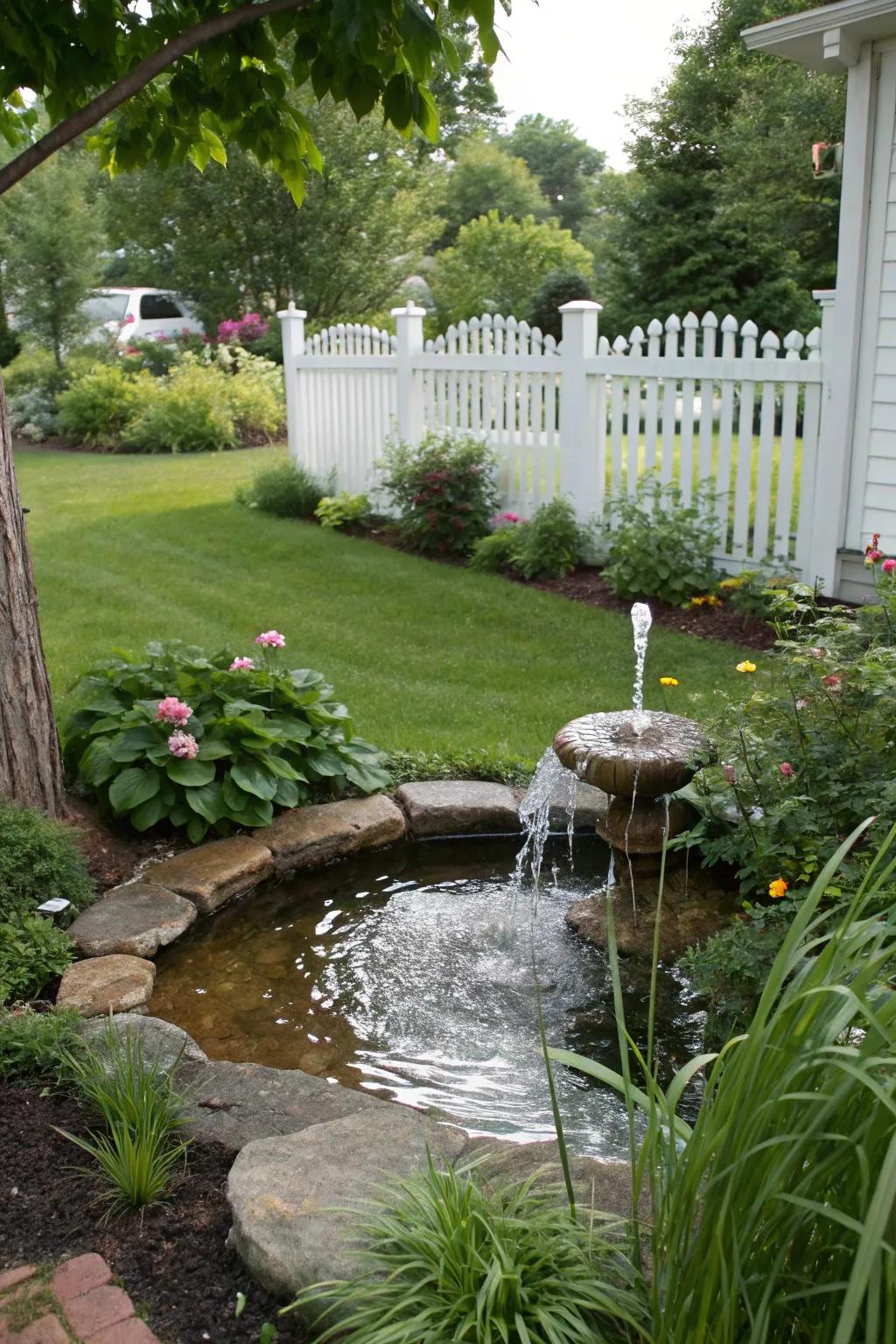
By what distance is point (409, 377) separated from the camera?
966 centimetres

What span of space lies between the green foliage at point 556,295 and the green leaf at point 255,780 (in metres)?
13.6

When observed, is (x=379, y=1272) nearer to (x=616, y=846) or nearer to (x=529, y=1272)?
(x=529, y=1272)

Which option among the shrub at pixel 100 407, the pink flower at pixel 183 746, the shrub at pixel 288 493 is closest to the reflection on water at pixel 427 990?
the pink flower at pixel 183 746

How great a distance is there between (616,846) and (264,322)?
722 inches

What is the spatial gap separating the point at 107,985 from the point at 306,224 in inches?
751

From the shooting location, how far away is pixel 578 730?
4.04m

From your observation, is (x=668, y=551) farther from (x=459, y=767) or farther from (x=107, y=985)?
(x=107, y=985)

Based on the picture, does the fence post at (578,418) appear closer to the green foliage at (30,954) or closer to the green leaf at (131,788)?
the green leaf at (131,788)

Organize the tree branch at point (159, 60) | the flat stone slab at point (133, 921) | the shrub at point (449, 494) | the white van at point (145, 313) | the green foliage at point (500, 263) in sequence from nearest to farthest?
the tree branch at point (159, 60)
the flat stone slab at point (133, 921)
the shrub at point (449, 494)
the white van at point (145, 313)
the green foliage at point (500, 263)

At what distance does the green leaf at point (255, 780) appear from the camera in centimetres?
432

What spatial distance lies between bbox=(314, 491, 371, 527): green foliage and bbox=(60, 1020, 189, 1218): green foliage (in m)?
7.32

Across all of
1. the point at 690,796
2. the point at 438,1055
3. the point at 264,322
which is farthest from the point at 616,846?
the point at 264,322

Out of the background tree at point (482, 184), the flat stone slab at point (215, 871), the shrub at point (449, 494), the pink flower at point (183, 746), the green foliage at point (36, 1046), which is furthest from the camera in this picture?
the background tree at point (482, 184)

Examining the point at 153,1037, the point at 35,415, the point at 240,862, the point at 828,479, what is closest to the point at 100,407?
the point at 35,415
